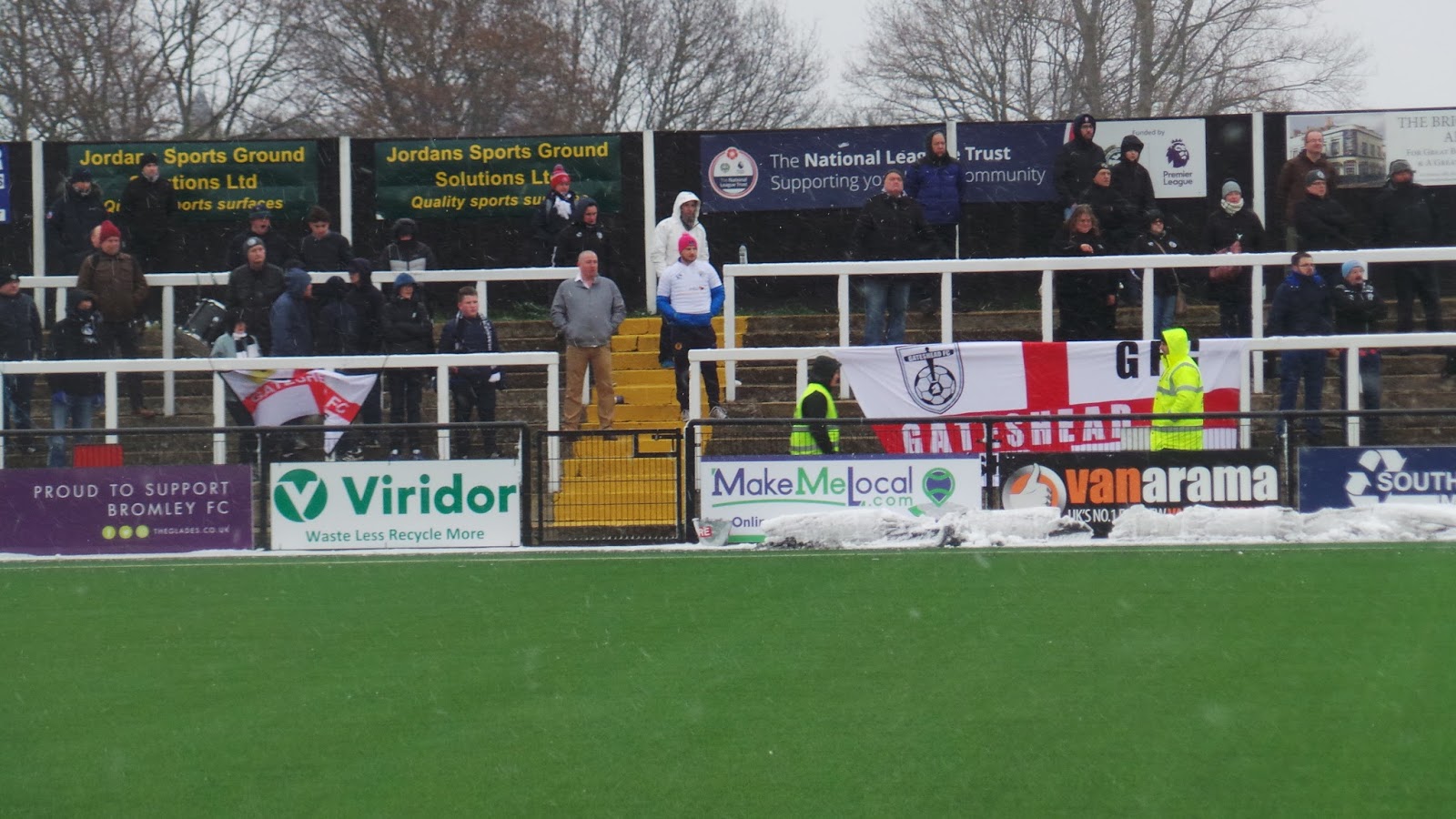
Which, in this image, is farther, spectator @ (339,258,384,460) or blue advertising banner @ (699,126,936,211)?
blue advertising banner @ (699,126,936,211)

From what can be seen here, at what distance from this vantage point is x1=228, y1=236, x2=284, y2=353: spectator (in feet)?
60.2

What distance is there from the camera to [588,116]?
47062mm

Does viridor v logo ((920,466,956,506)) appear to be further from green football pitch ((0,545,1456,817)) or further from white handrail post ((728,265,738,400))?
white handrail post ((728,265,738,400))

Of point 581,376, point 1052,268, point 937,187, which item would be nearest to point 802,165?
point 937,187

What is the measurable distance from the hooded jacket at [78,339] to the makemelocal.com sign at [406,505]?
366 centimetres

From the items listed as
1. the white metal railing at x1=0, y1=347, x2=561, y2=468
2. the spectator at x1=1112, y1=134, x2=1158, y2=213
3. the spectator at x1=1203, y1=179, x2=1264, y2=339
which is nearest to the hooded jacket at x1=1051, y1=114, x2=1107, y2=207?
the spectator at x1=1112, y1=134, x2=1158, y2=213

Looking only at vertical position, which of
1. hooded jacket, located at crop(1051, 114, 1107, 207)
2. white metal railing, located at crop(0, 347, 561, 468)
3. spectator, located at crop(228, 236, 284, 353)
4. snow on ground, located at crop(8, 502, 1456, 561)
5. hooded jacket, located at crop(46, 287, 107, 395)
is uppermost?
hooded jacket, located at crop(1051, 114, 1107, 207)

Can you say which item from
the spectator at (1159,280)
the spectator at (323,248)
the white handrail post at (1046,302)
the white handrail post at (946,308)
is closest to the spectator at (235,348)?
the spectator at (323,248)

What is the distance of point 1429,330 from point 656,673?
13.2m

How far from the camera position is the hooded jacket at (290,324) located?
1812 centimetres

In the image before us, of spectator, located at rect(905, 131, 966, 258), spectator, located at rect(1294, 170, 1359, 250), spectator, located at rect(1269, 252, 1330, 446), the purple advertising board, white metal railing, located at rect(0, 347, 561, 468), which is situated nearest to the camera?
the purple advertising board

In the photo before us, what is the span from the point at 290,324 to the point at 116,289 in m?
2.21

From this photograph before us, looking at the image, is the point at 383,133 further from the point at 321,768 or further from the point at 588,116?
the point at 321,768

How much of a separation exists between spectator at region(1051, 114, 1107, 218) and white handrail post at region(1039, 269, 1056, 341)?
178 centimetres
